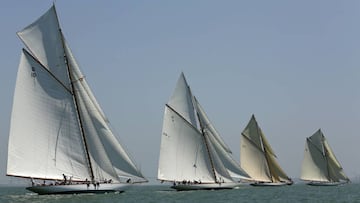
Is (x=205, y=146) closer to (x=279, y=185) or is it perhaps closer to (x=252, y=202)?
(x=252, y=202)

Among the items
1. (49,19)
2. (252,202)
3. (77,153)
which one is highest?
(49,19)

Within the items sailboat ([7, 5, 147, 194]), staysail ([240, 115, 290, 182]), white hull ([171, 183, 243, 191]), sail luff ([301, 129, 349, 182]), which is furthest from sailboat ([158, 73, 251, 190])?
sail luff ([301, 129, 349, 182])

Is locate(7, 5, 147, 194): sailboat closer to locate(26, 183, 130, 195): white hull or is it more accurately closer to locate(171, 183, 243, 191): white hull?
locate(26, 183, 130, 195): white hull

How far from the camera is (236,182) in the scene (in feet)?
283

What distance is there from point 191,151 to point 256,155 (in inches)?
1389

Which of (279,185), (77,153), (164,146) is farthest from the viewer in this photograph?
(279,185)

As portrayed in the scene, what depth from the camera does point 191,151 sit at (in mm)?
81875

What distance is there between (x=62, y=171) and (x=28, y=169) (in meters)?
3.75

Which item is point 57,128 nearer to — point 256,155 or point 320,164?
point 256,155

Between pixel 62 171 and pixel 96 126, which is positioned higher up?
pixel 96 126

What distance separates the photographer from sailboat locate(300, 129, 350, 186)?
132 metres

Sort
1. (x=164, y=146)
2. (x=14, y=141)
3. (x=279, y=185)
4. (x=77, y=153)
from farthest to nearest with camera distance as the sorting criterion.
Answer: (x=279, y=185) < (x=164, y=146) < (x=77, y=153) < (x=14, y=141)

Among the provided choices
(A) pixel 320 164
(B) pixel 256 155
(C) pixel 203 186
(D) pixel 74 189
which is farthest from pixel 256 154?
(D) pixel 74 189

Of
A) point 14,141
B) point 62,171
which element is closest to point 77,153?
point 62,171
